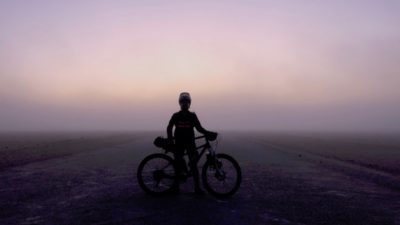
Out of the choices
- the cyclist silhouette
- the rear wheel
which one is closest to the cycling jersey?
the cyclist silhouette

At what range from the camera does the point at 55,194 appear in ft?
30.4

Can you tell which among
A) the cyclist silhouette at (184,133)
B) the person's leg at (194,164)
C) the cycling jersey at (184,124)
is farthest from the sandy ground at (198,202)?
the cycling jersey at (184,124)

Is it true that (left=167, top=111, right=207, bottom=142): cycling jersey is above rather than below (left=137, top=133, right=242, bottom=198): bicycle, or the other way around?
above

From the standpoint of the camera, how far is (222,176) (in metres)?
9.12

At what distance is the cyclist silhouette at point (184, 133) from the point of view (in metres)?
9.30

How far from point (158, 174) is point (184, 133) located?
1.04 m

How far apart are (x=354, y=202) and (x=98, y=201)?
16.5 ft

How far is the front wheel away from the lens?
907 cm

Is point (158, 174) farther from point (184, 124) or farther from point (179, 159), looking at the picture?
point (184, 124)

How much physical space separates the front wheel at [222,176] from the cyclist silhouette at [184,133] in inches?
11.1

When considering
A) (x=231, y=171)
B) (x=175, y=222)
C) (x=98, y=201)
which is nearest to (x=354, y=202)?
(x=231, y=171)

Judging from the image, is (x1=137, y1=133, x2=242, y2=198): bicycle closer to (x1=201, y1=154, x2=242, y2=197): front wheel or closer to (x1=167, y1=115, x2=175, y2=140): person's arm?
(x1=201, y1=154, x2=242, y2=197): front wheel

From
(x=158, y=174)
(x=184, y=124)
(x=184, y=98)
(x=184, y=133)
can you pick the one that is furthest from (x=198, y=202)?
(x=184, y=98)

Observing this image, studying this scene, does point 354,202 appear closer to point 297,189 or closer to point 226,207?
point 297,189
